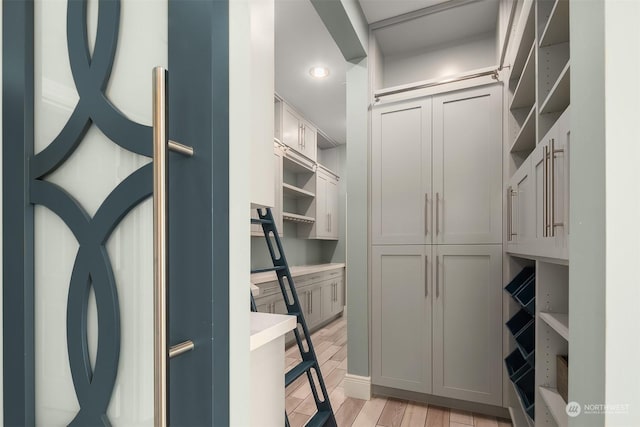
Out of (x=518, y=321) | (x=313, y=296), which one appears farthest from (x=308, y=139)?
(x=518, y=321)

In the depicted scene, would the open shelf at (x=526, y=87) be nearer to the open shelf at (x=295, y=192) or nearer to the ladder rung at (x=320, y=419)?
the ladder rung at (x=320, y=419)

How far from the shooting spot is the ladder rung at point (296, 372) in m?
1.42

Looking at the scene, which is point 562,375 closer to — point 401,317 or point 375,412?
point 401,317

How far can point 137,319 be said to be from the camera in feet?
2.17

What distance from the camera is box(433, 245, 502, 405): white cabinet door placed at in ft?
6.99

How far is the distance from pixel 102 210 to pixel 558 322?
1.45m

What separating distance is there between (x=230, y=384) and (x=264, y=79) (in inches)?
34.0

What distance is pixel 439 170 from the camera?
2.33 meters

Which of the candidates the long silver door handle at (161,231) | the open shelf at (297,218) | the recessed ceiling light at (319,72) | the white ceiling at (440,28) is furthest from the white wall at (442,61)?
the long silver door handle at (161,231)

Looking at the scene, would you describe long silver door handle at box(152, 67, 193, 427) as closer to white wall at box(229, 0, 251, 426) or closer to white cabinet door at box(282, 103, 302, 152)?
white wall at box(229, 0, 251, 426)

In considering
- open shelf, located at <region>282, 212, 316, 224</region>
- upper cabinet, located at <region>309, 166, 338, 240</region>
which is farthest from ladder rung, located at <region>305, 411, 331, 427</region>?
upper cabinet, located at <region>309, 166, 338, 240</region>

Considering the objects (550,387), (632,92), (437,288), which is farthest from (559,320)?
(437,288)

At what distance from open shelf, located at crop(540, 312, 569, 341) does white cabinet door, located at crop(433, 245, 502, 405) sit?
0.85 metres

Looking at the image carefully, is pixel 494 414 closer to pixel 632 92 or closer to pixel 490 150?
pixel 490 150
